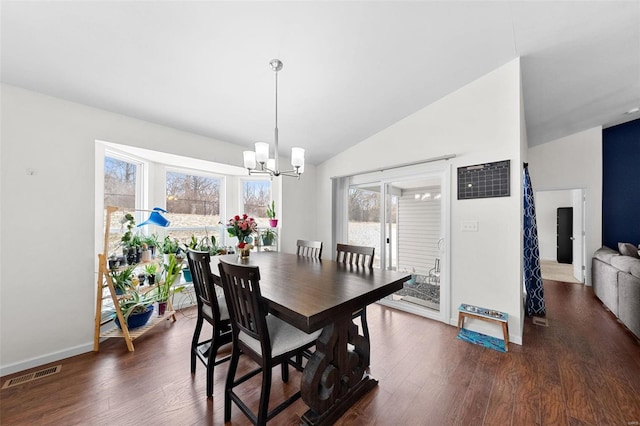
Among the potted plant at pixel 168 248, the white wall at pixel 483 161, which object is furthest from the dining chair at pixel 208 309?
the white wall at pixel 483 161

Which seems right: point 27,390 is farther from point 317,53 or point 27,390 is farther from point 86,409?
point 317,53

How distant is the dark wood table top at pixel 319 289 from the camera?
1.18 meters

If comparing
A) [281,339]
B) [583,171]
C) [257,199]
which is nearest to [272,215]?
[257,199]

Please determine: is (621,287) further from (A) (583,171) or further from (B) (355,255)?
(B) (355,255)

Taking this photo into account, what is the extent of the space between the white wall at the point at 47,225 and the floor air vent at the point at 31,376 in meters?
0.12

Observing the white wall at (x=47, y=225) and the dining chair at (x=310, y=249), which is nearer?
the white wall at (x=47, y=225)

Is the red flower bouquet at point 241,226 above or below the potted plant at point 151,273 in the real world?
above

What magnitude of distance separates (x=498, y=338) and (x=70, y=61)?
456 cm

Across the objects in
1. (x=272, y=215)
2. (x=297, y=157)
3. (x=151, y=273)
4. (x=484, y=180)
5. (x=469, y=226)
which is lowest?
(x=151, y=273)

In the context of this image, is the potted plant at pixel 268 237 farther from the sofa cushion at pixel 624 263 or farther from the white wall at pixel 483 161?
the sofa cushion at pixel 624 263

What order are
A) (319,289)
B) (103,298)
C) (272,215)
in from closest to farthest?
1. (319,289)
2. (103,298)
3. (272,215)

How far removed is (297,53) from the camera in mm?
1966

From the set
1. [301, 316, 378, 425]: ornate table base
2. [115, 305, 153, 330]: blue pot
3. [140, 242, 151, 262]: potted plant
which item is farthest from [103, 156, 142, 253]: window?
[301, 316, 378, 425]: ornate table base

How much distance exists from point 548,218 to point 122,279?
31.5 ft
